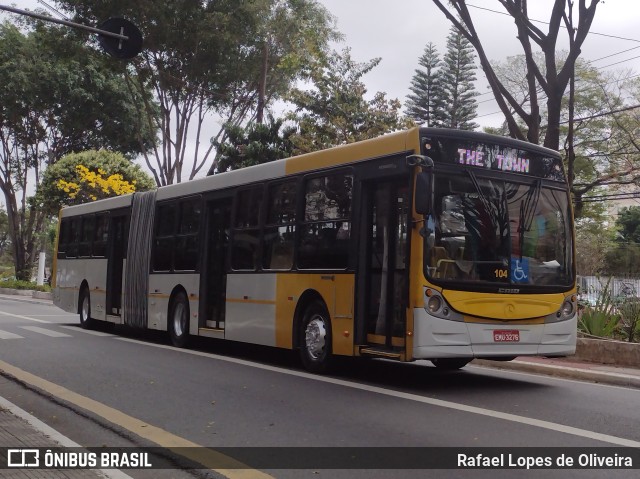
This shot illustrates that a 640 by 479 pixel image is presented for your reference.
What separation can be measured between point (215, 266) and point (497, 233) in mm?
6061

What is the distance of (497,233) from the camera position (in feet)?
31.2

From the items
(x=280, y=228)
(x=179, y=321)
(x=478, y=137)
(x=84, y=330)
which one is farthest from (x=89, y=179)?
(x=478, y=137)

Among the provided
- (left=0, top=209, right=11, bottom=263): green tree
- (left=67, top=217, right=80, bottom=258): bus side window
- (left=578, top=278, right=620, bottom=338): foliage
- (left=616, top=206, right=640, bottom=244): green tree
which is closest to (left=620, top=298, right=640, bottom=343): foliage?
(left=578, top=278, right=620, bottom=338): foliage

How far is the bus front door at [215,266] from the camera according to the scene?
13.6 meters

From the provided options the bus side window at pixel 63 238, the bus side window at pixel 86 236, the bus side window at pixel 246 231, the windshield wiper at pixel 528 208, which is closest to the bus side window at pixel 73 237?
the bus side window at pixel 63 238

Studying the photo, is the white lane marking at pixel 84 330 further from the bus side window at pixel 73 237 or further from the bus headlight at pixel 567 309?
the bus headlight at pixel 567 309

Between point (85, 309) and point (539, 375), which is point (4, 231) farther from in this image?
point (539, 375)

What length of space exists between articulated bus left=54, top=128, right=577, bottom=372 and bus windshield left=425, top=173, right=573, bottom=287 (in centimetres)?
2

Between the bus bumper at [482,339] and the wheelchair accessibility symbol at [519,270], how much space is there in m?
0.56

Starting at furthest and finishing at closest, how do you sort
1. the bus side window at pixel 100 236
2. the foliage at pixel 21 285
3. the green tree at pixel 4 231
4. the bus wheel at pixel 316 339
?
the green tree at pixel 4 231 → the foliage at pixel 21 285 → the bus side window at pixel 100 236 → the bus wheel at pixel 316 339

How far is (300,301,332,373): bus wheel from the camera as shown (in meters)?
Result: 10.7

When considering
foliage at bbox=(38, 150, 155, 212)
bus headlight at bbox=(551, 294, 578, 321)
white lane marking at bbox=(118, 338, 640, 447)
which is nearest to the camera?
→ white lane marking at bbox=(118, 338, 640, 447)

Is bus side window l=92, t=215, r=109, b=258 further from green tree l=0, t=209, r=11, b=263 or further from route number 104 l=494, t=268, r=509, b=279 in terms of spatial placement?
green tree l=0, t=209, r=11, b=263

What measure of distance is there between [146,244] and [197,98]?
42.5 ft
